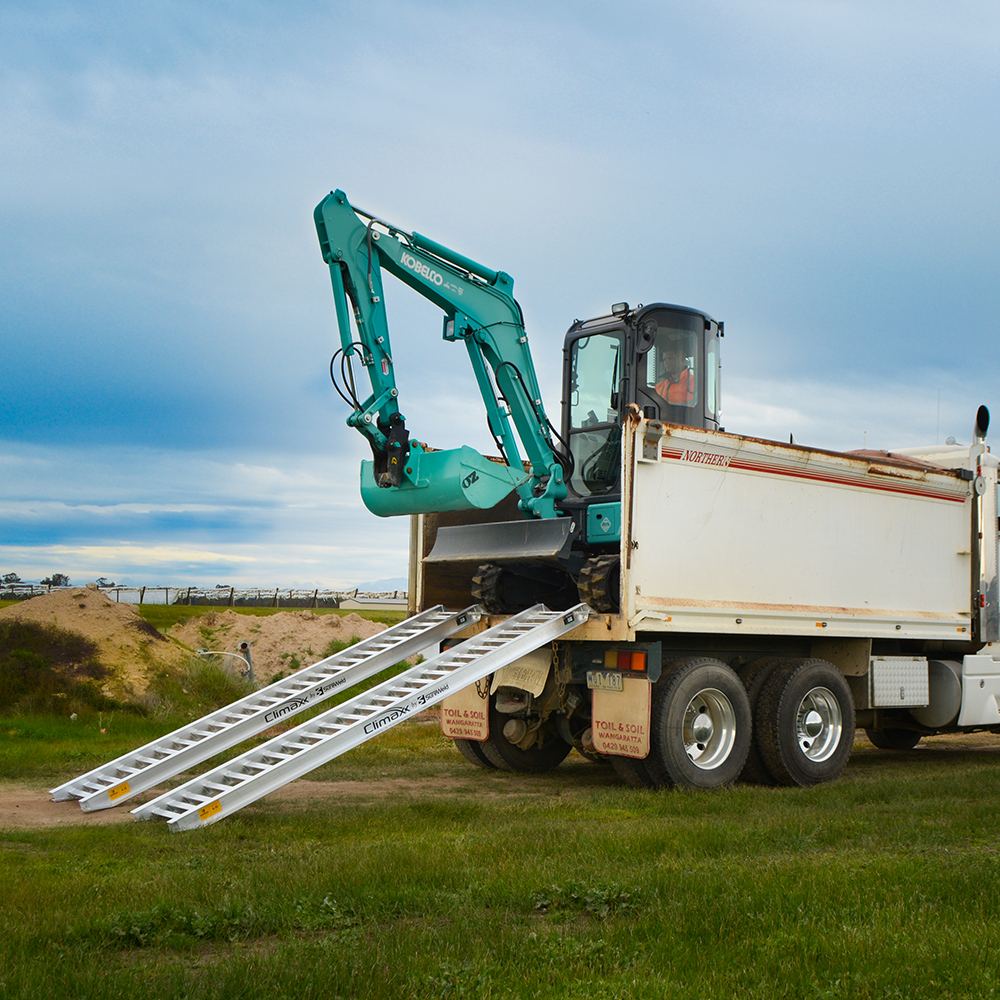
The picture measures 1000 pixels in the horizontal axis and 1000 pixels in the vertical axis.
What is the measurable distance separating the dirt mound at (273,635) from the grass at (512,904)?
12.0 metres

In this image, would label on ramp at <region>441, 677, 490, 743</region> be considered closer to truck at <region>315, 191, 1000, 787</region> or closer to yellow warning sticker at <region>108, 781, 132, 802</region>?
truck at <region>315, 191, 1000, 787</region>

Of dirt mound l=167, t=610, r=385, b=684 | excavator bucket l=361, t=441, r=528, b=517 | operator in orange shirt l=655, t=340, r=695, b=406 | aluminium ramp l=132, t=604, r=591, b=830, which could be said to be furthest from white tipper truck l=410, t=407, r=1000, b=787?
dirt mound l=167, t=610, r=385, b=684

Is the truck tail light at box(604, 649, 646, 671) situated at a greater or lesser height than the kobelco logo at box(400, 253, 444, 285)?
lesser

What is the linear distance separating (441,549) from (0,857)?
5761 mm

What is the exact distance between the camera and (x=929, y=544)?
12523 mm

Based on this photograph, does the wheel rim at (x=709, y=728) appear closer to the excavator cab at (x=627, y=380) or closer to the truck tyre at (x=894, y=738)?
the excavator cab at (x=627, y=380)

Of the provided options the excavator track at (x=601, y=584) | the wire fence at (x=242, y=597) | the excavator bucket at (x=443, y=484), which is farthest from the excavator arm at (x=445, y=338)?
the wire fence at (x=242, y=597)

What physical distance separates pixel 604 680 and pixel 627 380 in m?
3.07

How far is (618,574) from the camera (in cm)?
1009

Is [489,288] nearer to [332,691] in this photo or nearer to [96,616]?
[332,691]

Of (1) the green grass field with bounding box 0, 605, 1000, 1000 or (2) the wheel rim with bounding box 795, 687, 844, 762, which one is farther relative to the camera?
(2) the wheel rim with bounding box 795, 687, 844, 762

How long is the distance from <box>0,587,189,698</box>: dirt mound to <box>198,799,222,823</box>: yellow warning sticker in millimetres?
7961

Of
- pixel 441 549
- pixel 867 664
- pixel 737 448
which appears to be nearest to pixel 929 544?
pixel 867 664

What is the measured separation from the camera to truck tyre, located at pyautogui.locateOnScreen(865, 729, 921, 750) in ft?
48.8
